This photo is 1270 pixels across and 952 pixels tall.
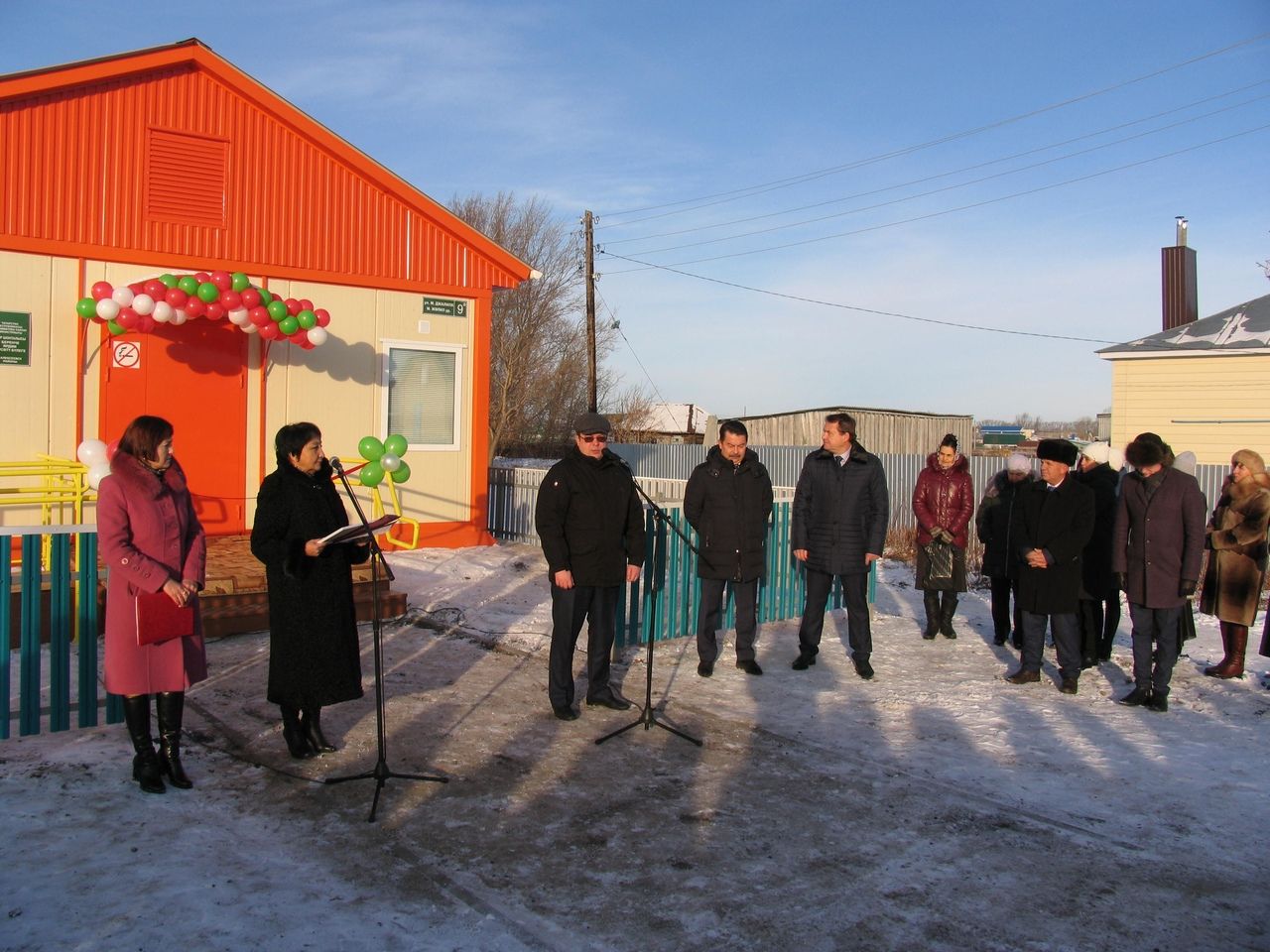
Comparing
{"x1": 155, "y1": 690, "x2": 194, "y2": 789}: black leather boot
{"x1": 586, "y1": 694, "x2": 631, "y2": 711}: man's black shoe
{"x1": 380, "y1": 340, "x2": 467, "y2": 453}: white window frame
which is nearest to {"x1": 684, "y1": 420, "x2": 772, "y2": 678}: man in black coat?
{"x1": 586, "y1": 694, "x2": 631, "y2": 711}: man's black shoe

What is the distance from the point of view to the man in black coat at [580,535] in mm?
6238

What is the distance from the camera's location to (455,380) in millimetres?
13156

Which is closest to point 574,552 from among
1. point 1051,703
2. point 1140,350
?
point 1051,703

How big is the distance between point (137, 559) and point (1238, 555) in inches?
274

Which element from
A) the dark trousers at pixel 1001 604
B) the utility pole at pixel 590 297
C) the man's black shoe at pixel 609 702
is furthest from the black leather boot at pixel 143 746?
the utility pole at pixel 590 297

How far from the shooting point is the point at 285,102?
11695 mm

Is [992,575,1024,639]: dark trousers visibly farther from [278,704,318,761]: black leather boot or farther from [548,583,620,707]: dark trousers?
[278,704,318,761]: black leather boot

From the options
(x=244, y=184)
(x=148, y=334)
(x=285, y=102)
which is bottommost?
(x=148, y=334)

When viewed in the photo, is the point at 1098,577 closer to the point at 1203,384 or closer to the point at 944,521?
the point at 944,521

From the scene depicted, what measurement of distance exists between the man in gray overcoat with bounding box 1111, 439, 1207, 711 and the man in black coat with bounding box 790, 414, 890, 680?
1.60 metres

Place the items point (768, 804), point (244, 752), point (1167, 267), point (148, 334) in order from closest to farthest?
point (768, 804) → point (244, 752) → point (148, 334) → point (1167, 267)

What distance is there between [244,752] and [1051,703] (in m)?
4.87

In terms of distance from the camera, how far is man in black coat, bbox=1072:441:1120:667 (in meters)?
7.79

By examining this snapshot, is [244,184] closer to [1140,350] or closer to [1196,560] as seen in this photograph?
[1196,560]
